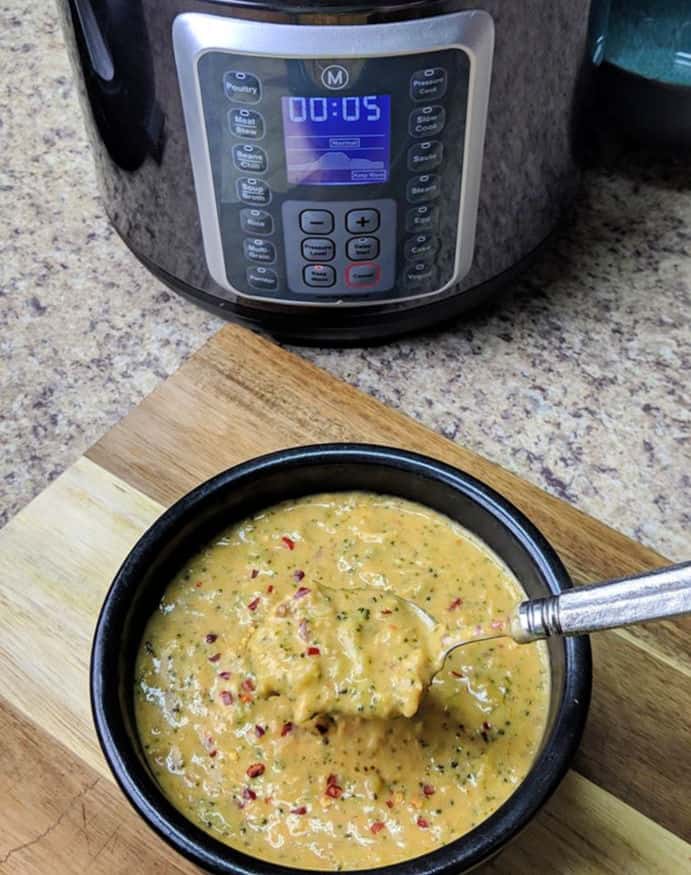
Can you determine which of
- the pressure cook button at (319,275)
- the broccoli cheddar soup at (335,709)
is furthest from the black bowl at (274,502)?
the pressure cook button at (319,275)

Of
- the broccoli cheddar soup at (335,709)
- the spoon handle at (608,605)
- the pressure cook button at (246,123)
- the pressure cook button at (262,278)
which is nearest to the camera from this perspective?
the spoon handle at (608,605)

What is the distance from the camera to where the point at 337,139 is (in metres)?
0.81

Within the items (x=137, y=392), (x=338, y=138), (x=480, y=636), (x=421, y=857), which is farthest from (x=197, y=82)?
(x=421, y=857)

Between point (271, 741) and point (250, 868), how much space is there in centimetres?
11

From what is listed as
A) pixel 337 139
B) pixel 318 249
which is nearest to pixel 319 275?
pixel 318 249

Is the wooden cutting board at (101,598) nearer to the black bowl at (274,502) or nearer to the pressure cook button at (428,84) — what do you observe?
the black bowl at (274,502)

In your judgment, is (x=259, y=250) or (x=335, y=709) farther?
(x=259, y=250)

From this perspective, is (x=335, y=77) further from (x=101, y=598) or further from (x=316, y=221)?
(x=101, y=598)

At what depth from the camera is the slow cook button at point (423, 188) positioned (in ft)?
2.80

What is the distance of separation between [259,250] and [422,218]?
0.13 m

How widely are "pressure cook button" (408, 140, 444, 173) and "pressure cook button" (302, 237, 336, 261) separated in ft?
0.29

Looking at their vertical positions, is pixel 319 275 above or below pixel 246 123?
below

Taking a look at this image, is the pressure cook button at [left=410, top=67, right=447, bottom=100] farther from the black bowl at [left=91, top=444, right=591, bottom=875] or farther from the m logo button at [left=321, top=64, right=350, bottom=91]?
the black bowl at [left=91, top=444, right=591, bottom=875]

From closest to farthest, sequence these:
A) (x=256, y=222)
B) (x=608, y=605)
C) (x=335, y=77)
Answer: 1. (x=608, y=605)
2. (x=335, y=77)
3. (x=256, y=222)
